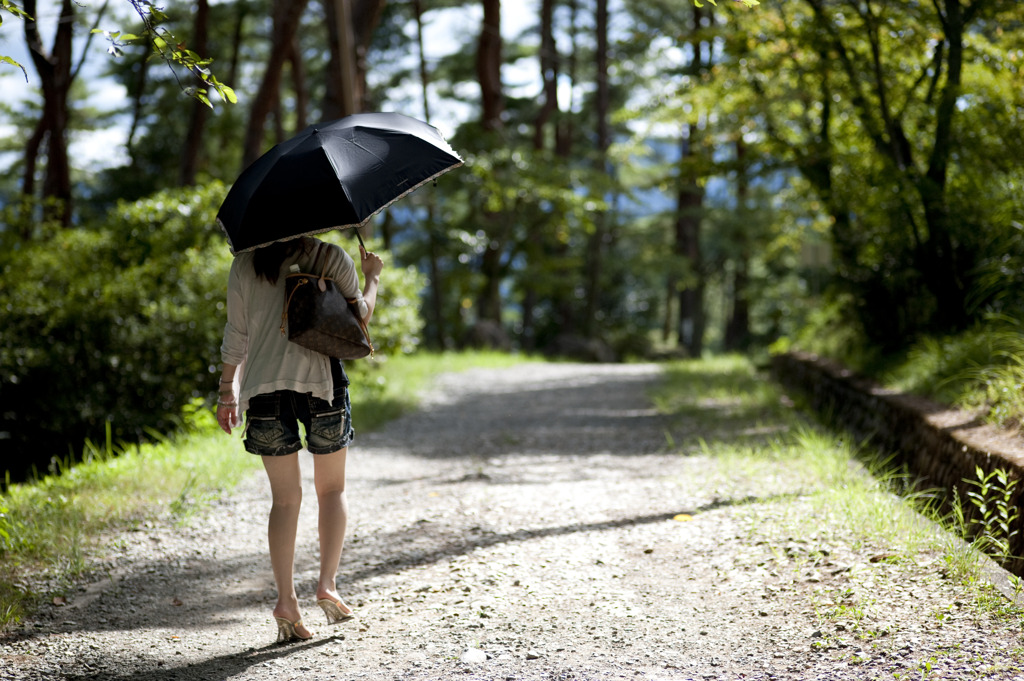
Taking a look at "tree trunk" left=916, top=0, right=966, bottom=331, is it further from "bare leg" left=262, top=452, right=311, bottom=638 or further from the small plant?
"bare leg" left=262, top=452, right=311, bottom=638

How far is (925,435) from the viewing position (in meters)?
5.64

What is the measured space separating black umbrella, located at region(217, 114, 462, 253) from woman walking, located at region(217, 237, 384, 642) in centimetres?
19

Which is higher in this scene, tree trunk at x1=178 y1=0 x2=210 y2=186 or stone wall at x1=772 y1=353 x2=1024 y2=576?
tree trunk at x1=178 y1=0 x2=210 y2=186

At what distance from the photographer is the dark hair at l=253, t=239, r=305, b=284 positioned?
3283mm

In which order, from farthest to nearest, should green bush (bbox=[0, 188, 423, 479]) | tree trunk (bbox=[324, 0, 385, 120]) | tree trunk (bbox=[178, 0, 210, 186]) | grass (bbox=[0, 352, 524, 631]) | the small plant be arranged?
tree trunk (bbox=[178, 0, 210, 186]) → tree trunk (bbox=[324, 0, 385, 120]) → green bush (bbox=[0, 188, 423, 479]) → grass (bbox=[0, 352, 524, 631]) → the small plant

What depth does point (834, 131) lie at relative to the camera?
12031 mm

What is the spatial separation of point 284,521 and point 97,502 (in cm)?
256

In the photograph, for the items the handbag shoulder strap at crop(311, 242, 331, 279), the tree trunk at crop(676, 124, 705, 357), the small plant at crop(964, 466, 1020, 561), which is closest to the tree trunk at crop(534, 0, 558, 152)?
the tree trunk at crop(676, 124, 705, 357)

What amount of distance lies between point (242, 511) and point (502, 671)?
9.53 feet

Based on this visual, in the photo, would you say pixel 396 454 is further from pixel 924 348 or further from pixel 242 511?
pixel 924 348

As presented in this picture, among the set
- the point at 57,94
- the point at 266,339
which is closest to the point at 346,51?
the point at 57,94

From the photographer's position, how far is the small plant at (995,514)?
3980 millimetres

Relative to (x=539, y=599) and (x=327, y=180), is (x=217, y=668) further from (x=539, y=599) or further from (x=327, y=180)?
(x=327, y=180)

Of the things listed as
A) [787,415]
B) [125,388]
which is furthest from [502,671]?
[125,388]
